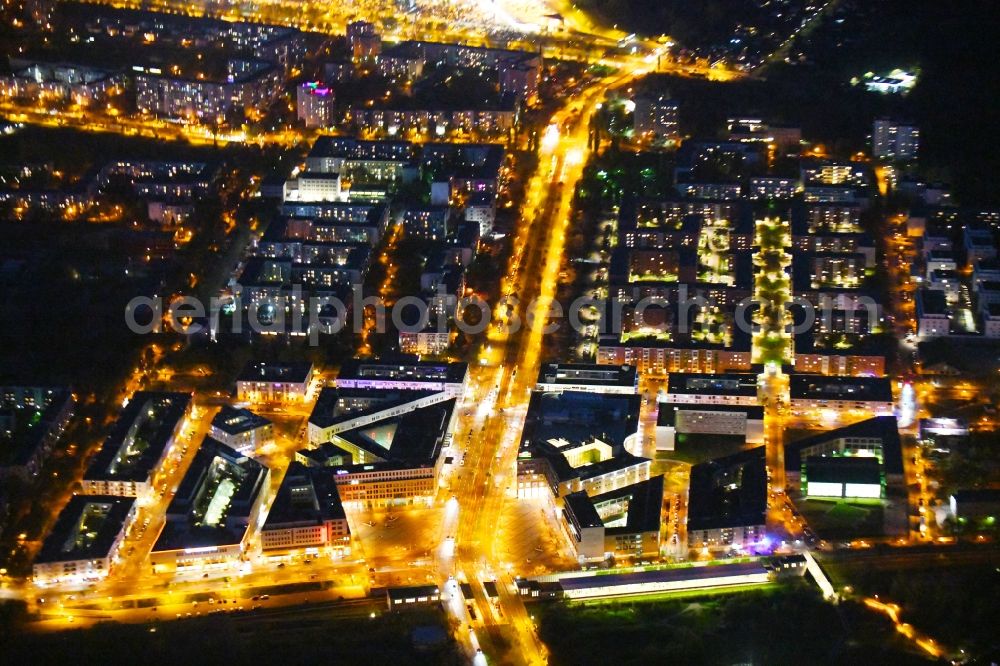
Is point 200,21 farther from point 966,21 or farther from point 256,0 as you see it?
point 966,21

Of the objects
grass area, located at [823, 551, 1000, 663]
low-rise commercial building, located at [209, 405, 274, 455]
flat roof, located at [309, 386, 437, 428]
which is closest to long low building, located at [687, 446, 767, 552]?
grass area, located at [823, 551, 1000, 663]

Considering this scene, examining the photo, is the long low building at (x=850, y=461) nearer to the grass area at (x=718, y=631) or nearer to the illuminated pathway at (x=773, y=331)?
the illuminated pathway at (x=773, y=331)

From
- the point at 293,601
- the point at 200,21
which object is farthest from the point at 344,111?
the point at 293,601

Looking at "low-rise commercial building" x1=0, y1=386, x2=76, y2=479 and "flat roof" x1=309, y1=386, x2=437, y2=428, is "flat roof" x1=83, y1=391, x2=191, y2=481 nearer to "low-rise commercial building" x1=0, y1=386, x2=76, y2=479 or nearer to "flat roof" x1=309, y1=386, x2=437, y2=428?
"low-rise commercial building" x1=0, y1=386, x2=76, y2=479

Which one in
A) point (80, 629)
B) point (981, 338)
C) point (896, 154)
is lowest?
point (80, 629)

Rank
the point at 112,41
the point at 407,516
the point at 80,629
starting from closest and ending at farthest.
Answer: the point at 80,629, the point at 407,516, the point at 112,41

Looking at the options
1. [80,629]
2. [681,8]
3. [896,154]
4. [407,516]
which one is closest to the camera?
[80,629]
